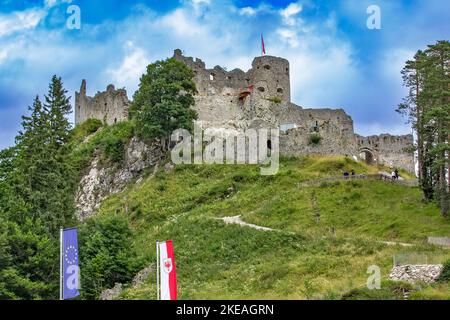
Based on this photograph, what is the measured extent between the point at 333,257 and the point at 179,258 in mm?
9345

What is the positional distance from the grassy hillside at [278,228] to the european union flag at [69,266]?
173 inches

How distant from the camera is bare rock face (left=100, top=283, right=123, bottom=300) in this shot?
36.3 meters

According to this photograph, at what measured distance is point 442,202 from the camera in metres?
42.3

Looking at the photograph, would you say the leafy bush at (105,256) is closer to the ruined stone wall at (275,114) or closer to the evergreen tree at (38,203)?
the evergreen tree at (38,203)

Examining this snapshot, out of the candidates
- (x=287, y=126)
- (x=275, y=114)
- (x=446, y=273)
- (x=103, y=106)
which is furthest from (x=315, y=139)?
(x=446, y=273)

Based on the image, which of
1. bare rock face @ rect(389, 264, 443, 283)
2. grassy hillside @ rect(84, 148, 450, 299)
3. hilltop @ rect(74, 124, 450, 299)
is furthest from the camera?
grassy hillside @ rect(84, 148, 450, 299)

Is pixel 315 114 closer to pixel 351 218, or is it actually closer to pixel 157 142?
pixel 157 142

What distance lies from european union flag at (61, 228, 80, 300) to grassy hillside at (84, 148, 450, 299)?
4382mm

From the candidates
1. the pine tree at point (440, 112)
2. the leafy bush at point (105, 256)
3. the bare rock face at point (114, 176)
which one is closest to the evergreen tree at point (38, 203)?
the leafy bush at point (105, 256)

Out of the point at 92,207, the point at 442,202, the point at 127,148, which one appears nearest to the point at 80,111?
the point at 127,148

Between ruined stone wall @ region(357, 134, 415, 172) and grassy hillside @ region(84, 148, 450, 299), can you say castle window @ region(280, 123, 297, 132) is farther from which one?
ruined stone wall @ region(357, 134, 415, 172)

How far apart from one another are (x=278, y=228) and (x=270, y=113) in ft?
89.6

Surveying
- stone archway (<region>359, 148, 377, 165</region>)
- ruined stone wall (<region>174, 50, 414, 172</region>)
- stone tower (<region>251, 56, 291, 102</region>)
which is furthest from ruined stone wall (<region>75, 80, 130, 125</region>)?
stone archway (<region>359, 148, 377, 165</region>)

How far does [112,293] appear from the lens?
121ft
